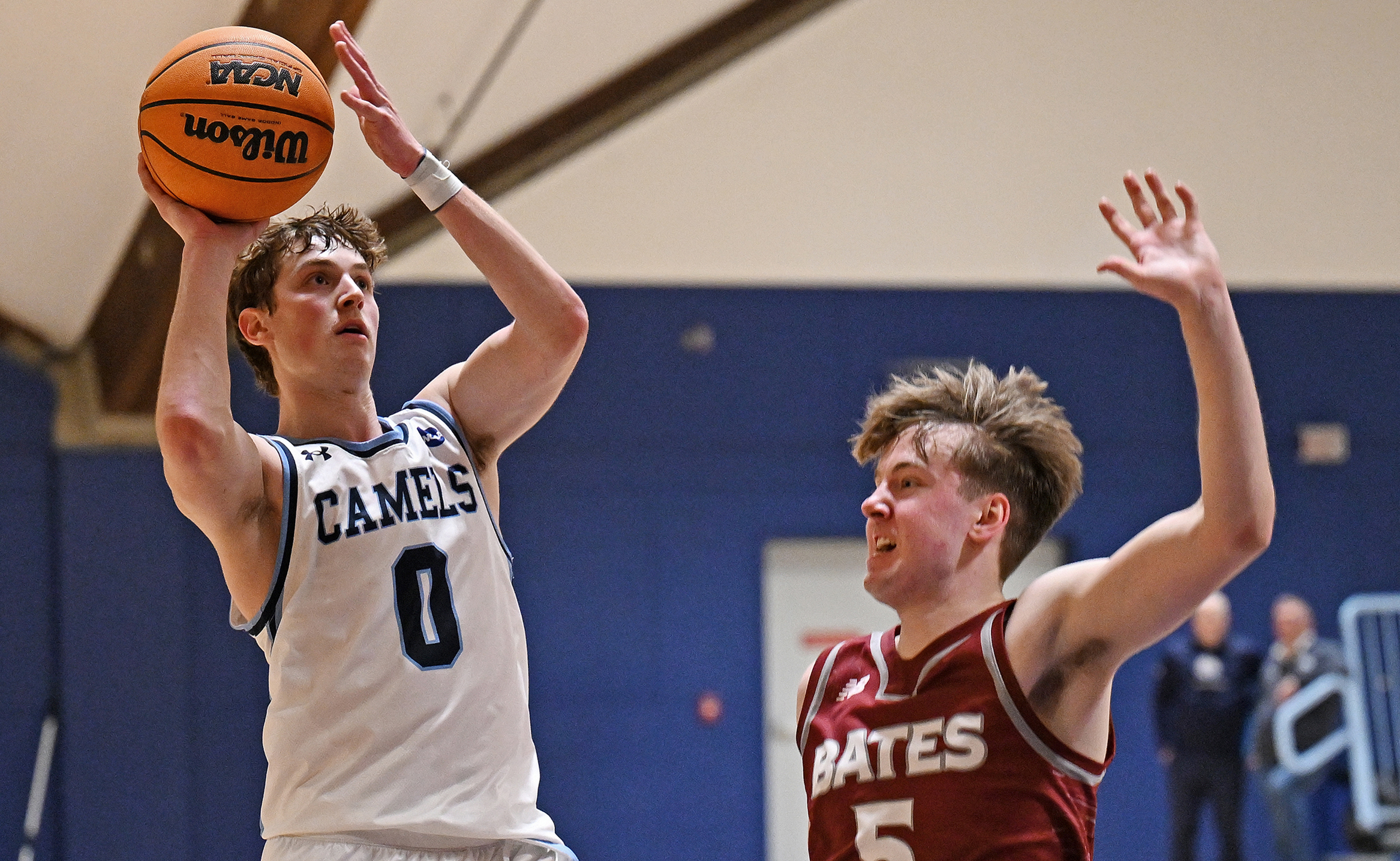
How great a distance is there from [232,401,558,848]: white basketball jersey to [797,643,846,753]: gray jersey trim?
0.46m

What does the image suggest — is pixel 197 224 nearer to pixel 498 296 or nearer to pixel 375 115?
pixel 375 115

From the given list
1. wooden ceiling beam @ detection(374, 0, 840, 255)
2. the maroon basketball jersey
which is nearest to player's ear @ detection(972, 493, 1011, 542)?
the maroon basketball jersey

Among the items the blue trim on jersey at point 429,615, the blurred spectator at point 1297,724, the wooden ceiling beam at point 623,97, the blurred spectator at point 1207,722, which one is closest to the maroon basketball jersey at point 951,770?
the blue trim on jersey at point 429,615

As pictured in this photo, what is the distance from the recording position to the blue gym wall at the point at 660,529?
7484 mm

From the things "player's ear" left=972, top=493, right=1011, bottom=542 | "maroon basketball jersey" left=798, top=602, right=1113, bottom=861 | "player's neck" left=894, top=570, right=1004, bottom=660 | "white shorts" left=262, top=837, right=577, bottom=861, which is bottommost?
"white shorts" left=262, top=837, right=577, bottom=861

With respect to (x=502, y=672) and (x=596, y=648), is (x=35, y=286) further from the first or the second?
(x=502, y=672)

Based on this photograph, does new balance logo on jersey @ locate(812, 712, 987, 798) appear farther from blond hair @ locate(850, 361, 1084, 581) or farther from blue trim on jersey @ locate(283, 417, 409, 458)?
blue trim on jersey @ locate(283, 417, 409, 458)

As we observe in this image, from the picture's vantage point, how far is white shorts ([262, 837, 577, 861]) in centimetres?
217

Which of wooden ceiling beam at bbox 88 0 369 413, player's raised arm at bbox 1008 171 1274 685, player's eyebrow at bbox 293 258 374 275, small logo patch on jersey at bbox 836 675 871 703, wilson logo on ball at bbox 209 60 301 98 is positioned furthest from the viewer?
wooden ceiling beam at bbox 88 0 369 413

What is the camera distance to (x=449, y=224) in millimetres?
2402

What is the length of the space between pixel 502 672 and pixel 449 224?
2.54ft

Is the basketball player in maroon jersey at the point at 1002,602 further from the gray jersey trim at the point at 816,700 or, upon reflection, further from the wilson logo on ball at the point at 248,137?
the wilson logo on ball at the point at 248,137

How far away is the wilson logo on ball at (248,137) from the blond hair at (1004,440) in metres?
1.09

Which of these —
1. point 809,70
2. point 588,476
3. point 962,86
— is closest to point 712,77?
point 809,70
